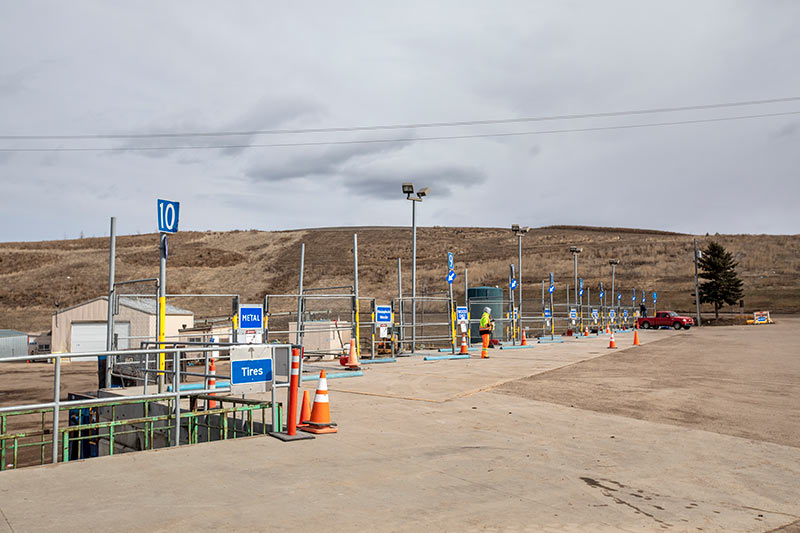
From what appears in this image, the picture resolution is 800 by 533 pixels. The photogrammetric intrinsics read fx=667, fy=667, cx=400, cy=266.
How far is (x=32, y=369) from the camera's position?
34531mm

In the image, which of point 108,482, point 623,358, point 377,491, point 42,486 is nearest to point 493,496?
point 377,491

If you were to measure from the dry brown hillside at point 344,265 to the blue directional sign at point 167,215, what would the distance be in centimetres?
4974

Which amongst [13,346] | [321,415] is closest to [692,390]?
[321,415]

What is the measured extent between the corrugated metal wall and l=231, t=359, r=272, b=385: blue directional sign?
35645mm

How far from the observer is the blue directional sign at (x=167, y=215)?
1252cm

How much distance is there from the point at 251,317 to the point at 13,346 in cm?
2992

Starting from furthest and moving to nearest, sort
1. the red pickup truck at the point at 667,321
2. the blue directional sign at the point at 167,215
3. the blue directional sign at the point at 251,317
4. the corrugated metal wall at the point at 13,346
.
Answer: the red pickup truck at the point at 667,321 → the corrugated metal wall at the point at 13,346 → the blue directional sign at the point at 251,317 → the blue directional sign at the point at 167,215

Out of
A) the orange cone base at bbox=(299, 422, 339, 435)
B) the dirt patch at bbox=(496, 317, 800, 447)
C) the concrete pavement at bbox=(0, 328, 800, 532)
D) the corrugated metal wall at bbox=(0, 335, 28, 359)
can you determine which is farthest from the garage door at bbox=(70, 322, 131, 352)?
the concrete pavement at bbox=(0, 328, 800, 532)

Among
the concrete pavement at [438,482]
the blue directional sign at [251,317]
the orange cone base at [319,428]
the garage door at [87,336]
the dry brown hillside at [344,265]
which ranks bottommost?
the concrete pavement at [438,482]

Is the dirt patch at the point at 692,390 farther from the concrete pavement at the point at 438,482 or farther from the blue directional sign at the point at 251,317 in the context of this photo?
the blue directional sign at the point at 251,317

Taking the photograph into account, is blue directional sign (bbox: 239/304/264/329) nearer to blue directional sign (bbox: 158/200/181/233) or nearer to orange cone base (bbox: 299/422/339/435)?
blue directional sign (bbox: 158/200/181/233)

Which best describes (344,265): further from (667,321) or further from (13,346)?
(13,346)

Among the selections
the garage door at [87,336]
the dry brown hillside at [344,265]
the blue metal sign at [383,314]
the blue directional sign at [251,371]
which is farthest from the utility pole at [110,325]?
the dry brown hillside at [344,265]

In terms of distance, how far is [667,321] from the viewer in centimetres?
5097
